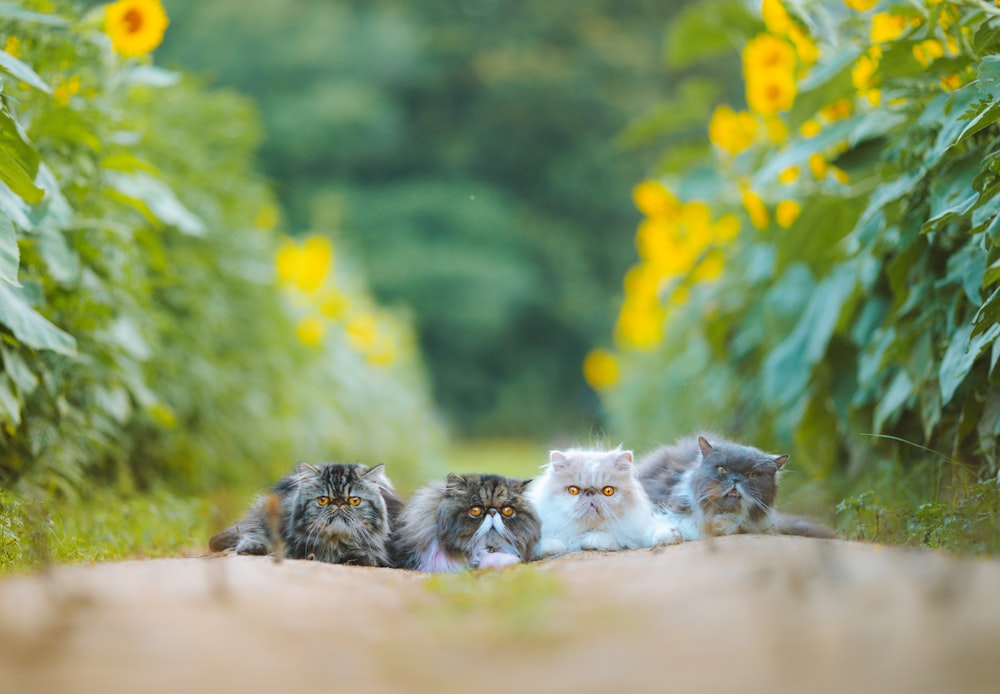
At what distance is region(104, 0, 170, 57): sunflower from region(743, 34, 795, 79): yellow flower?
10.4ft

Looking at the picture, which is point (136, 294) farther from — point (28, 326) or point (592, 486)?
point (592, 486)

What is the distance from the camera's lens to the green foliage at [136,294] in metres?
3.87

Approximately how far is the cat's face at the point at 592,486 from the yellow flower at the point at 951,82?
1.97m

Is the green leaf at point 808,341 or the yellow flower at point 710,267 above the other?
the yellow flower at point 710,267

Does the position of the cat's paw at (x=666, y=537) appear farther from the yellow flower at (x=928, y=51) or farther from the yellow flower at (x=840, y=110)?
the yellow flower at (x=840, y=110)

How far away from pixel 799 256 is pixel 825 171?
0.50 m

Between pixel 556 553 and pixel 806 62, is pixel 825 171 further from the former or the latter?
pixel 556 553

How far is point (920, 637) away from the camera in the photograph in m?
1.68

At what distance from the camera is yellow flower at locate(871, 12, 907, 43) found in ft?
14.5

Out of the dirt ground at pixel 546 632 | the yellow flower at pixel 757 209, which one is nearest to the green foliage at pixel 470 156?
the yellow flower at pixel 757 209

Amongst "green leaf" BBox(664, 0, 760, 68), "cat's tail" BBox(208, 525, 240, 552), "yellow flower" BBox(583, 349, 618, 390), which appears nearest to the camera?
"cat's tail" BBox(208, 525, 240, 552)

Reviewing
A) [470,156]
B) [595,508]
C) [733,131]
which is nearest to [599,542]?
[595,508]

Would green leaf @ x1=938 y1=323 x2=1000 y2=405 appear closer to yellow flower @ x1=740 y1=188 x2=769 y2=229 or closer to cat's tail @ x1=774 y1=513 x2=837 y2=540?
cat's tail @ x1=774 y1=513 x2=837 y2=540

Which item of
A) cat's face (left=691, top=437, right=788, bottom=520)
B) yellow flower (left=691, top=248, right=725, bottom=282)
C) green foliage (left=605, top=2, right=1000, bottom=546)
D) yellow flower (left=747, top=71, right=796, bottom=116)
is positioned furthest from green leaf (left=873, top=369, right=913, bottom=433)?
yellow flower (left=691, top=248, right=725, bottom=282)
